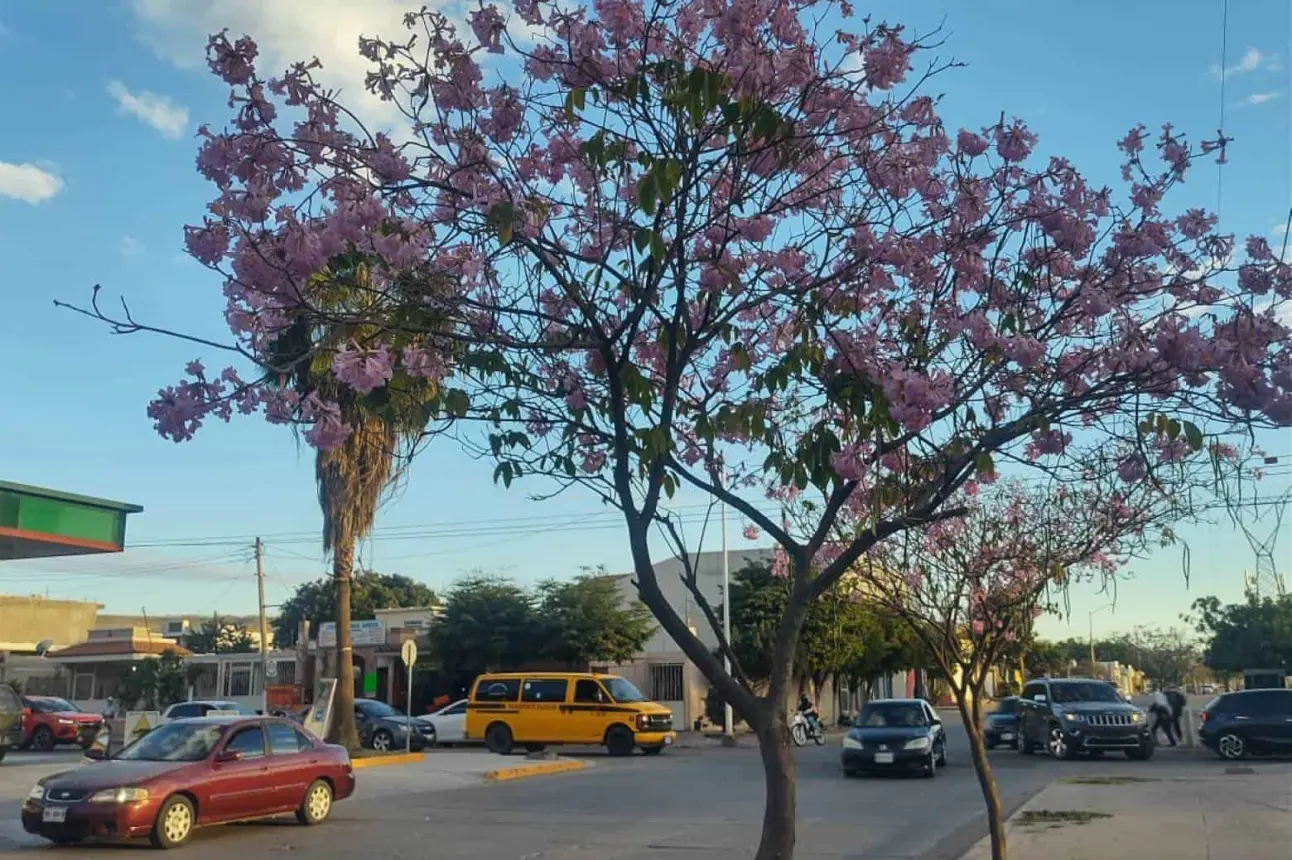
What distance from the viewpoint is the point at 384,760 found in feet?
85.7

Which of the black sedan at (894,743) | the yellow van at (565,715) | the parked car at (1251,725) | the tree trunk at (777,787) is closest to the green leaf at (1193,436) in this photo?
the tree trunk at (777,787)

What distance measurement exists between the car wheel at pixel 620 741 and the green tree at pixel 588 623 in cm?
860

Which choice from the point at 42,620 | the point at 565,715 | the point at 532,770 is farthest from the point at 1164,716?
the point at 42,620

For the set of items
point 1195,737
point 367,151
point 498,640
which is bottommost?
point 1195,737

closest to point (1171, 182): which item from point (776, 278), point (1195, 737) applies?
point (776, 278)

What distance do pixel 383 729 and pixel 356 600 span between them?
127 ft

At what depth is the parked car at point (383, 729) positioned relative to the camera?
31.8 meters

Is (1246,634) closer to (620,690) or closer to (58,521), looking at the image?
(620,690)

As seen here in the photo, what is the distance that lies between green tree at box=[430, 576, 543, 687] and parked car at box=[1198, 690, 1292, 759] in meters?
20.7

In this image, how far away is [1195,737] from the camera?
29172 mm

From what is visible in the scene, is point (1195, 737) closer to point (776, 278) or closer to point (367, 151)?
point (776, 278)

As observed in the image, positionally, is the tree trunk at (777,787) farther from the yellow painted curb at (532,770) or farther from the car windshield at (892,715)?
the car windshield at (892,715)

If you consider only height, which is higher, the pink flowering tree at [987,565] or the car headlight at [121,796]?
the pink flowering tree at [987,565]

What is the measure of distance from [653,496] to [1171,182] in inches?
153
